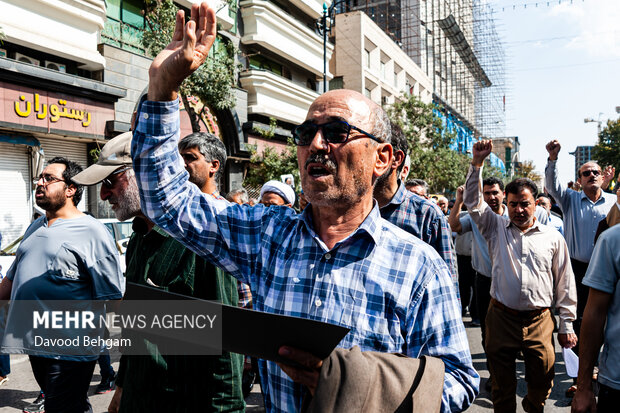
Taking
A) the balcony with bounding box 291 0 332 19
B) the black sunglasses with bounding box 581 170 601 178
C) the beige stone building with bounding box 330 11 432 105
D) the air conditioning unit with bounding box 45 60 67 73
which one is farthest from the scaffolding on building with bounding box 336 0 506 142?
the black sunglasses with bounding box 581 170 601 178

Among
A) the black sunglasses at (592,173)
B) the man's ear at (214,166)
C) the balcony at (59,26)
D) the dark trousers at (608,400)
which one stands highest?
the balcony at (59,26)

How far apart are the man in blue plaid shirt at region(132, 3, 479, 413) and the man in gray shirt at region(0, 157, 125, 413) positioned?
1.86 meters

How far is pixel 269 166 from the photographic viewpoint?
1803 centimetres

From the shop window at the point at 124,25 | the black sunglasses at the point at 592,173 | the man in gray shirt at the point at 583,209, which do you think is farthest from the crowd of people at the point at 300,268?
the shop window at the point at 124,25

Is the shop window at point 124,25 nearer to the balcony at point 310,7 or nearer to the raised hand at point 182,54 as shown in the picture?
the balcony at point 310,7

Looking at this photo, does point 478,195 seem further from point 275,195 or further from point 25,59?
point 25,59

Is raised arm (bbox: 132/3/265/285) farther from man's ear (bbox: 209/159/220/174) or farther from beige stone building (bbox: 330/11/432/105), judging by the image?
beige stone building (bbox: 330/11/432/105)

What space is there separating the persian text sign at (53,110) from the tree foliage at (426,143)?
14.1 m

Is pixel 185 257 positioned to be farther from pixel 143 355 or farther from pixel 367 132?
pixel 367 132

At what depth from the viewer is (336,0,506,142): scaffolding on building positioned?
39688mm

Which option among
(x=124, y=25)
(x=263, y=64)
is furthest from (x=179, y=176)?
(x=263, y=64)

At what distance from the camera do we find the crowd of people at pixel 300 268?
57.7 inches

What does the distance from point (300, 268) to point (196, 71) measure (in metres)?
12.0

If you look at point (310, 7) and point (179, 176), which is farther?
point (310, 7)
